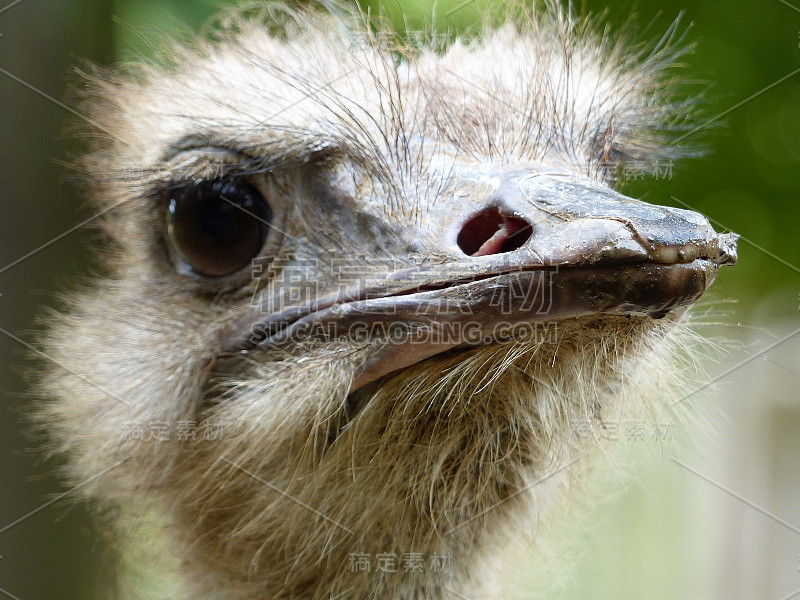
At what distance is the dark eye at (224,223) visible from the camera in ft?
4.95

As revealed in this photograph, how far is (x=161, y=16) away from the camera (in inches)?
86.5

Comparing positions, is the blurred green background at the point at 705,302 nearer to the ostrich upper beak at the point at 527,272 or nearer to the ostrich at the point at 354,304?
the ostrich at the point at 354,304

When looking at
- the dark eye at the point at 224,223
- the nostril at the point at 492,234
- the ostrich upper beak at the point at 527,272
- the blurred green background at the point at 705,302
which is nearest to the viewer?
the ostrich upper beak at the point at 527,272

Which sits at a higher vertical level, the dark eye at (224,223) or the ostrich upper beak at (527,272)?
the dark eye at (224,223)

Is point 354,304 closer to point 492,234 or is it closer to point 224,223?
point 492,234

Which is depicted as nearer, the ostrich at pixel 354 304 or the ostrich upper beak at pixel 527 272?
the ostrich upper beak at pixel 527 272

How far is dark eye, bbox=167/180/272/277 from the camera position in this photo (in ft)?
4.95

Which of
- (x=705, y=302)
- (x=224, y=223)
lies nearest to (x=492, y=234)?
(x=224, y=223)

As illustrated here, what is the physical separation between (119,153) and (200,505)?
84cm

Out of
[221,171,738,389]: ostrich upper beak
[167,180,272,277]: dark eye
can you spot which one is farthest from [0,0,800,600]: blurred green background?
[221,171,738,389]: ostrich upper beak

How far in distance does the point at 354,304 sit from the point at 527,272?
363mm

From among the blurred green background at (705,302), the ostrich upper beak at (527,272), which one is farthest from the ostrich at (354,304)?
the blurred green background at (705,302)

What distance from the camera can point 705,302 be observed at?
70.5 inches

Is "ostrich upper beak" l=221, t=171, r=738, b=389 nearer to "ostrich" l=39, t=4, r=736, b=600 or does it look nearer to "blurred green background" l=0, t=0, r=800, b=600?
"ostrich" l=39, t=4, r=736, b=600
